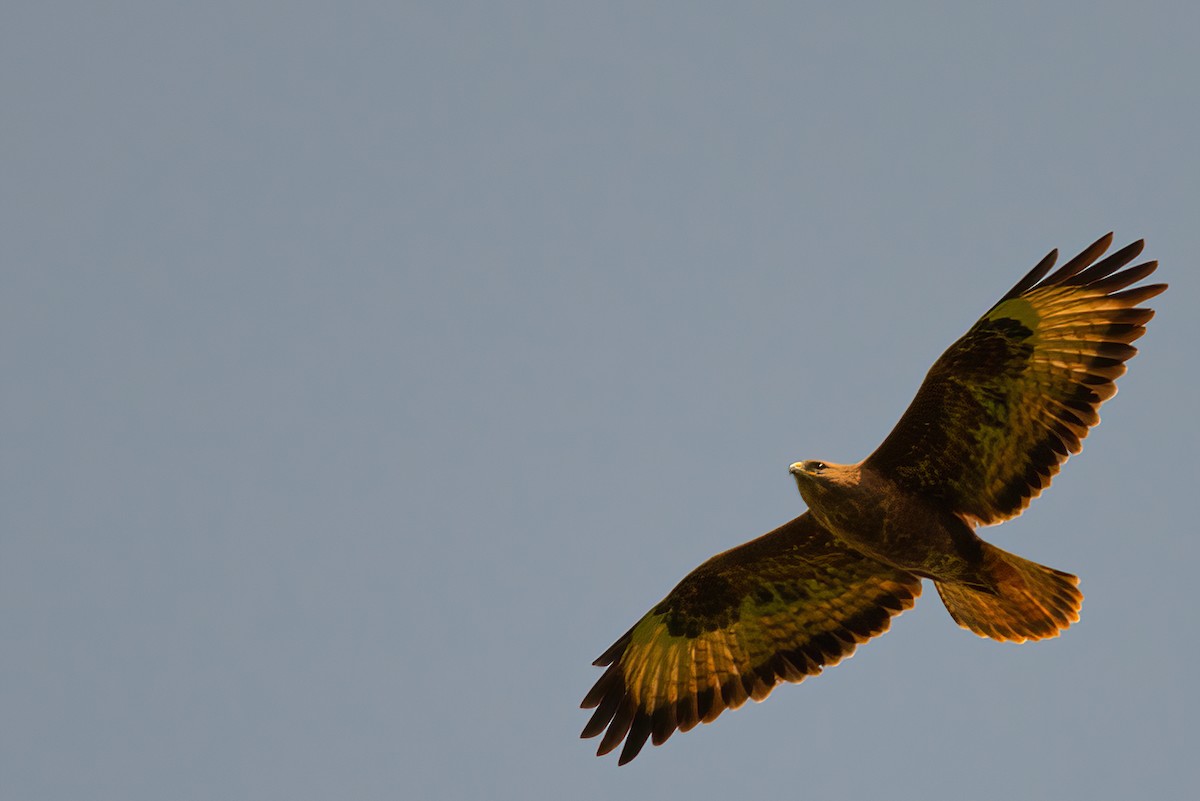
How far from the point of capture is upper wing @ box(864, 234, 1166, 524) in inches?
438

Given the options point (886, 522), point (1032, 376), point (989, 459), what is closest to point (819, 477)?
point (886, 522)

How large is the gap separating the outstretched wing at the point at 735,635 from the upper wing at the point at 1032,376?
1.35 meters

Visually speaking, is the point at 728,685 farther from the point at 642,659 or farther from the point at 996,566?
the point at 996,566

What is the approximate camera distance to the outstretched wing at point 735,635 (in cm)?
1228

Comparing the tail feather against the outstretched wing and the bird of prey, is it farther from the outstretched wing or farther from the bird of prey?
the outstretched wing

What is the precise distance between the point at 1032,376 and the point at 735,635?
345 centimetres

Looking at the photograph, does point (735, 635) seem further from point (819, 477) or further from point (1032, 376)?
point (1032, 376)

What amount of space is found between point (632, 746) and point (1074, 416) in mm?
4686

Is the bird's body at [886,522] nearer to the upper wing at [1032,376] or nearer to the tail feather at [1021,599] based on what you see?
the tail feather at [1021,599]

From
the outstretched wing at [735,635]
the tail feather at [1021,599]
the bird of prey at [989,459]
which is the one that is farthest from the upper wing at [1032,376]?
the outstretched wing at [735,635]

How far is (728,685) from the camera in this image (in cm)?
1253

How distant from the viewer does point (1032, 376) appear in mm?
11258

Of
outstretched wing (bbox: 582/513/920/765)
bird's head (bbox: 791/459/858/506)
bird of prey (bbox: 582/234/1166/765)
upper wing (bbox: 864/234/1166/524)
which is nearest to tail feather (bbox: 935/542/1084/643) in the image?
bird of prey (bbox: 582/234/1166/765)

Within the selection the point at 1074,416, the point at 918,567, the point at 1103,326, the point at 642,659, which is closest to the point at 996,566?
the point at 918,567
